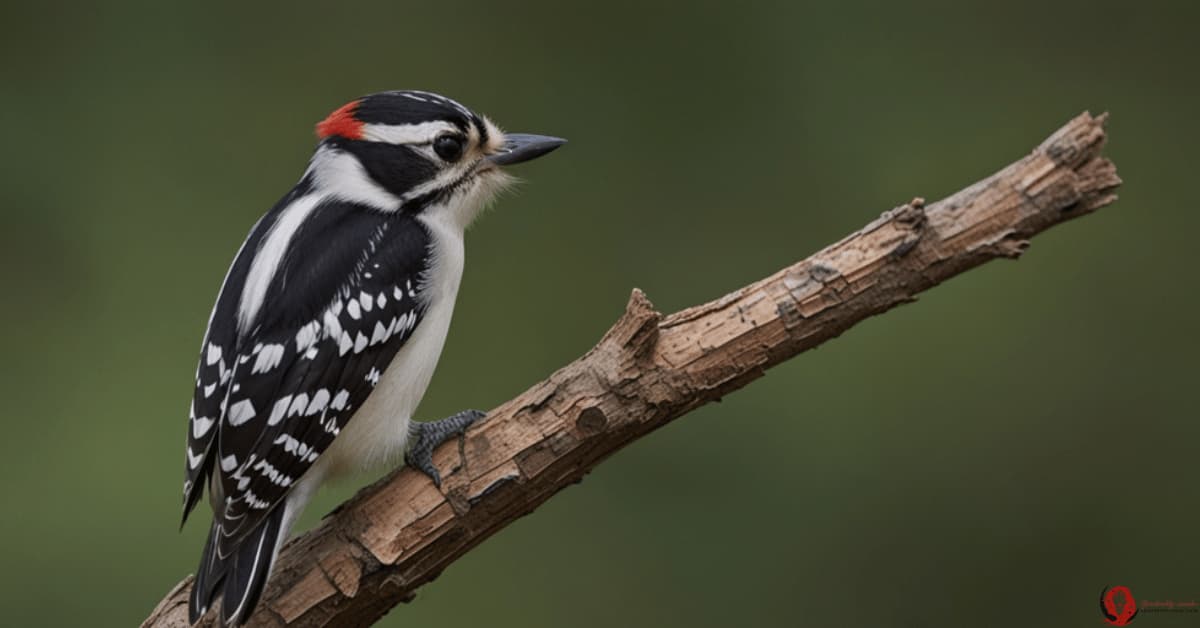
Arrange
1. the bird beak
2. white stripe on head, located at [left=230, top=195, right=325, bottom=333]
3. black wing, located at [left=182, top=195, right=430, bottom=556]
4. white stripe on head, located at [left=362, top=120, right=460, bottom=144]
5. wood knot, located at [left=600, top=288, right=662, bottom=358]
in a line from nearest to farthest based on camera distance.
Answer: wood knot, located at [left=600, top=288, right=662, bottom=358] < black wing, located at [left=182, top=195, right=430, bottom=556] < white stripe on head, located at [left=230, top=195, right=325, bottom=333] < white stripe on head, located at [left=362, top=120, right=460, bottom=144] < the bird beak

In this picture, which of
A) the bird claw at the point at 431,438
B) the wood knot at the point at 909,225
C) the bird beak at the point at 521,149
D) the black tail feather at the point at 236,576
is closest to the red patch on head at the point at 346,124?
the bird beak at the point at 521,149

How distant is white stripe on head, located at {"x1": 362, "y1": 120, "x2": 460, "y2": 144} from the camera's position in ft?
8.39

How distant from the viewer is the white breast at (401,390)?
242cm

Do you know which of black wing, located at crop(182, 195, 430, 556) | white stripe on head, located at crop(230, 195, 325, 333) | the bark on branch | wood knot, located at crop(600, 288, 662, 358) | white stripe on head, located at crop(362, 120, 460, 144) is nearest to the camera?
the bark on branch

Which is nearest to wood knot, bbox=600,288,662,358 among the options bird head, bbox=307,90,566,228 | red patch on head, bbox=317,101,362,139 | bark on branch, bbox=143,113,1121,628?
bark on branch, bbox=143,113,1121,628

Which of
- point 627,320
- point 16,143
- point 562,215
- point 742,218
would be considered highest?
point 16,143

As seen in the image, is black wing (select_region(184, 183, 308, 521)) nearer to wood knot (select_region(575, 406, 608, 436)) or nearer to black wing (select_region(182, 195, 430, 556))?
black wing (select_region(182, 195, 430, 556))

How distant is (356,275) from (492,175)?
394 mm

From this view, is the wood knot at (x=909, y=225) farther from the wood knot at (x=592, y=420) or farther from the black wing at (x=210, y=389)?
the black wing at (x=210, y=389)

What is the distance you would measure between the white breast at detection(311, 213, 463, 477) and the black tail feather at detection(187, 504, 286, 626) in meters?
0.21

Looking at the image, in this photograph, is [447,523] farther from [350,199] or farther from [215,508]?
[350,199]

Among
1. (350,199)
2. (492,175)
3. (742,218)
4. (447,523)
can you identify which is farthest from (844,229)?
(447,523)

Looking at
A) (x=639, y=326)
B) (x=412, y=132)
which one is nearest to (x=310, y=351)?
(x=412, y=132)

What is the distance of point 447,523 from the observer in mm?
2215
